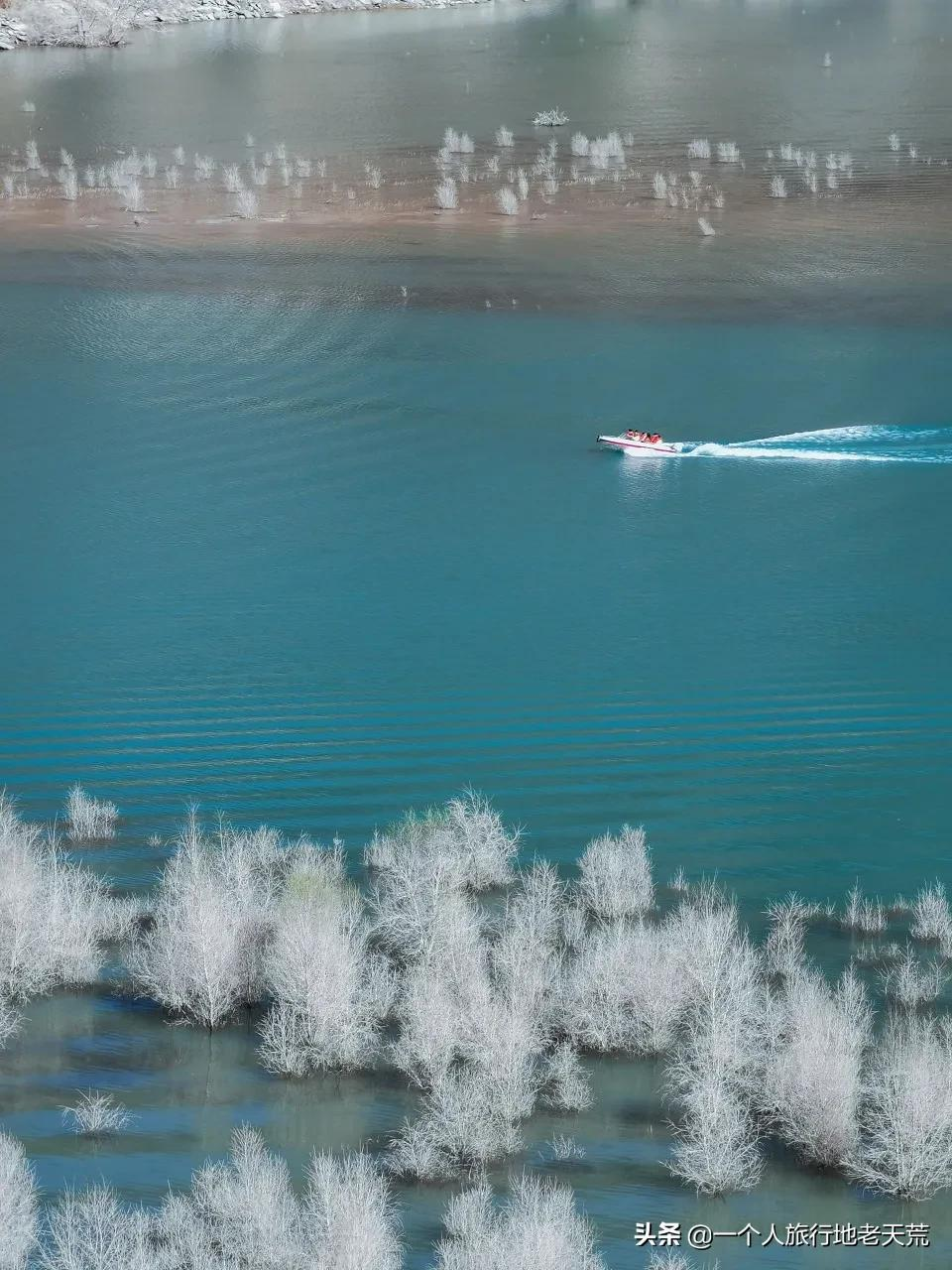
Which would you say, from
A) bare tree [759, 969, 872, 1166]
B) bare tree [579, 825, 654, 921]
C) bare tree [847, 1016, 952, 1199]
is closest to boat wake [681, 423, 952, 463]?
bare tree [579, 825, 654, 921]

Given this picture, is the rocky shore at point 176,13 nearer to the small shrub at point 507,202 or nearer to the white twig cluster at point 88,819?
the small shrub at point 507,202

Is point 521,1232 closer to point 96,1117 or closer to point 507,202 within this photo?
point 96,1117

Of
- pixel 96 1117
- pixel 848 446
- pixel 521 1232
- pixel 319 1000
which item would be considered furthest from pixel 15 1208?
pixel 848 446

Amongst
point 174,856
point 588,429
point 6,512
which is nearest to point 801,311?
point 588,429

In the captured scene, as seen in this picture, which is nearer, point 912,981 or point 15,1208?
point 15,1208

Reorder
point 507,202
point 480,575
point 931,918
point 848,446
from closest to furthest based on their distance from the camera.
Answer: point 931,918 → point 480,575 → point 848,446 → point 507,202
